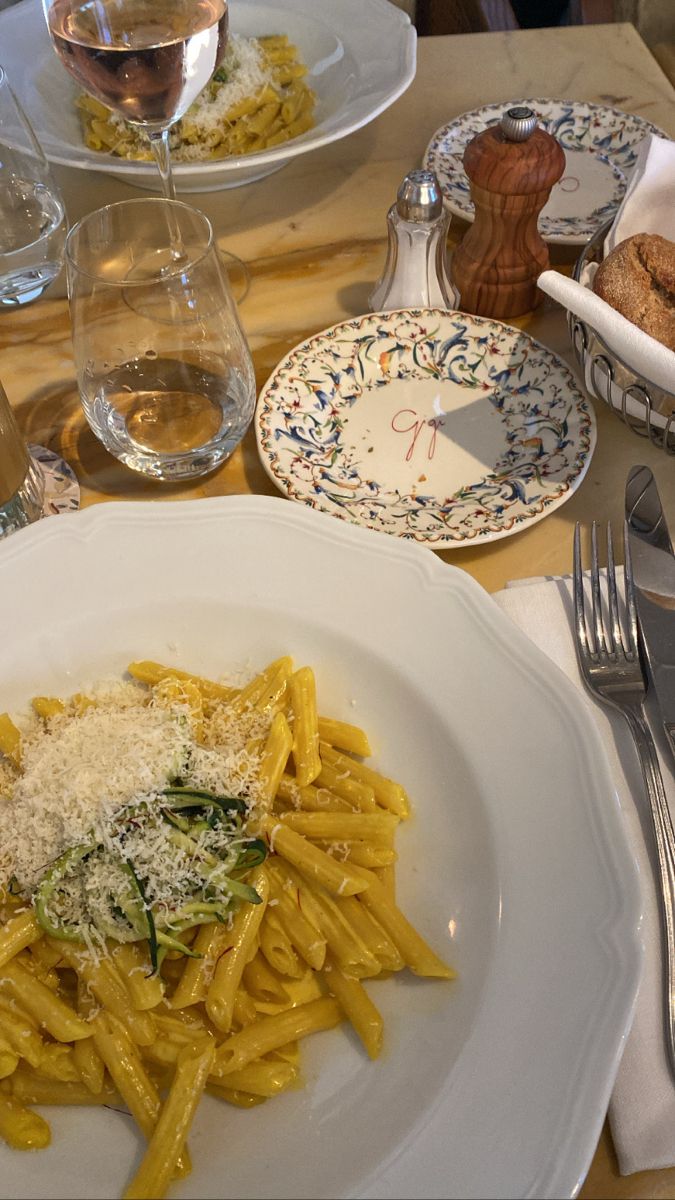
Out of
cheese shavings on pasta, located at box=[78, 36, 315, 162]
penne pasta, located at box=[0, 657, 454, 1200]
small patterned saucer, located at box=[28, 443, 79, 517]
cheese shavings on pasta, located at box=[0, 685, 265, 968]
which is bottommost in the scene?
penne pasta, located at box=[0, 657, 454, 1200]

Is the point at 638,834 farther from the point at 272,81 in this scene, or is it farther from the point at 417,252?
the point at 272,81

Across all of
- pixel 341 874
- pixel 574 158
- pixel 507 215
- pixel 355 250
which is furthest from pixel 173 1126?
pixel 574 158

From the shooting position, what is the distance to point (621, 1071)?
0.82 m

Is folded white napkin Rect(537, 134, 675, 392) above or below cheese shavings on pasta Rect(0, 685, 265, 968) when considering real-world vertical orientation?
above

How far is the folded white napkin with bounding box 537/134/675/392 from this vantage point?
1.17m

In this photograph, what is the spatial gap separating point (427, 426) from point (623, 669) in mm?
478

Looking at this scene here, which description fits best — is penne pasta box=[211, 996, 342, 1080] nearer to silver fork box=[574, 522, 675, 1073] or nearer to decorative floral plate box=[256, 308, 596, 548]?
silver fork box=[574, 522, 675, 1073]

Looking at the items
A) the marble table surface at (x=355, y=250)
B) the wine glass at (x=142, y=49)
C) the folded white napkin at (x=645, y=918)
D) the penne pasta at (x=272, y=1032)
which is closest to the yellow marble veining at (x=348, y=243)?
the marble table surface at (x=355, y=250)

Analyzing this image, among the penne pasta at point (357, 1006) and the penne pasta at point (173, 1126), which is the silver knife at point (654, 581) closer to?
the penne pasta at point (357, 1006)

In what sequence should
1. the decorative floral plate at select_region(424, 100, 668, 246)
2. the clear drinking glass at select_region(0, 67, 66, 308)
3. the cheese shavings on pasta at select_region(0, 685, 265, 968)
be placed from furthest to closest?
1. the decorative floral plate at select_region(424, 100, 668, 246)
2. the clear drinking glass at select_region(0, 67, 66, 308)
3. the cheese shavings on pasta at select_region(0, 685, 265, 968)

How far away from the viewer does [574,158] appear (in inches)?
69.7

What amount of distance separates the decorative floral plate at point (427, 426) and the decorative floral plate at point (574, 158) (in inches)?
11.5

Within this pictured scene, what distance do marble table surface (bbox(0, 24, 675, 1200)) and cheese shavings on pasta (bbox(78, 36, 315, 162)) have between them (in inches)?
3.9

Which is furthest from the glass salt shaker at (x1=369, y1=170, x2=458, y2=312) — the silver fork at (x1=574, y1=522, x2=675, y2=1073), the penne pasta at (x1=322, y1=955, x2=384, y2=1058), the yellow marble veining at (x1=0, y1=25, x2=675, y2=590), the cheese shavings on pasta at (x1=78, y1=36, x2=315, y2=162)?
the penne pasta at (x1=322, y1=955, x2=384, y2=1058)
